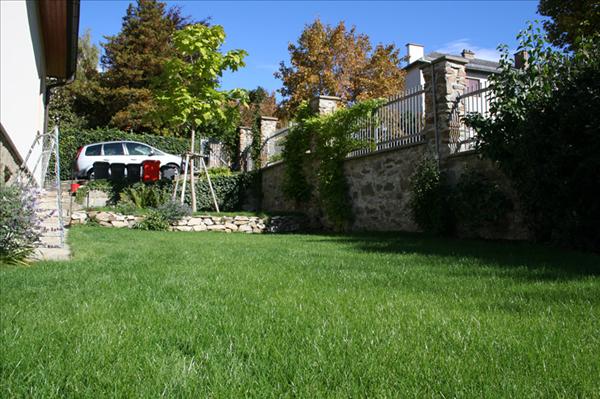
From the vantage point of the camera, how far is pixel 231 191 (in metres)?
16.7

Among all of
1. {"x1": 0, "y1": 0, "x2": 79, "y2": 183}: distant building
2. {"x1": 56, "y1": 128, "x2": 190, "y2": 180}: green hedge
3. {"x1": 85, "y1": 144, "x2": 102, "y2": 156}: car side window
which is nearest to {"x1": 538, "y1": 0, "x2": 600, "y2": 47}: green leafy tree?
{"x1": 0, "y1": 0, "x2": 79, "y2": 183}: distant building

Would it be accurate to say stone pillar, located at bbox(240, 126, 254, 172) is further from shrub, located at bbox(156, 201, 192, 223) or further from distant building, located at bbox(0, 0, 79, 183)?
distant building, located at bbox(0, 0, 79, 183)

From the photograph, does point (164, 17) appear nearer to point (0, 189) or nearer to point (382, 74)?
point (382, 74)

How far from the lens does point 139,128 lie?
2641cm

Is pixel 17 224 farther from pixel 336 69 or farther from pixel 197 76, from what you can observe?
pixel 336 69

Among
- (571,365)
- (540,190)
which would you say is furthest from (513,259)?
(571,365)

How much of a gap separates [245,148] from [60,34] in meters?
9.41

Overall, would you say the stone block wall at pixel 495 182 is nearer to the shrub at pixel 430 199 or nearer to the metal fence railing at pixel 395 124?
the shrub at pixel 430 199

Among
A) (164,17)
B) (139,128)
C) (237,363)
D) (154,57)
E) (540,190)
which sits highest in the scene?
(164,17)

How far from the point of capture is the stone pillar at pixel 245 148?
61.3 feet

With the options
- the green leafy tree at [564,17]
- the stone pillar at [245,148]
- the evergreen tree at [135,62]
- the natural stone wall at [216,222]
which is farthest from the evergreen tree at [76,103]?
the green leafy tree at [564,17]

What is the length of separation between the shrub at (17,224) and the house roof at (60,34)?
4.82 meters

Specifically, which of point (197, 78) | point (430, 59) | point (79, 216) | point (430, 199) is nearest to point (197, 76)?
point (197, 78)

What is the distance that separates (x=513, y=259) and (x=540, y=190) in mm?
1835
